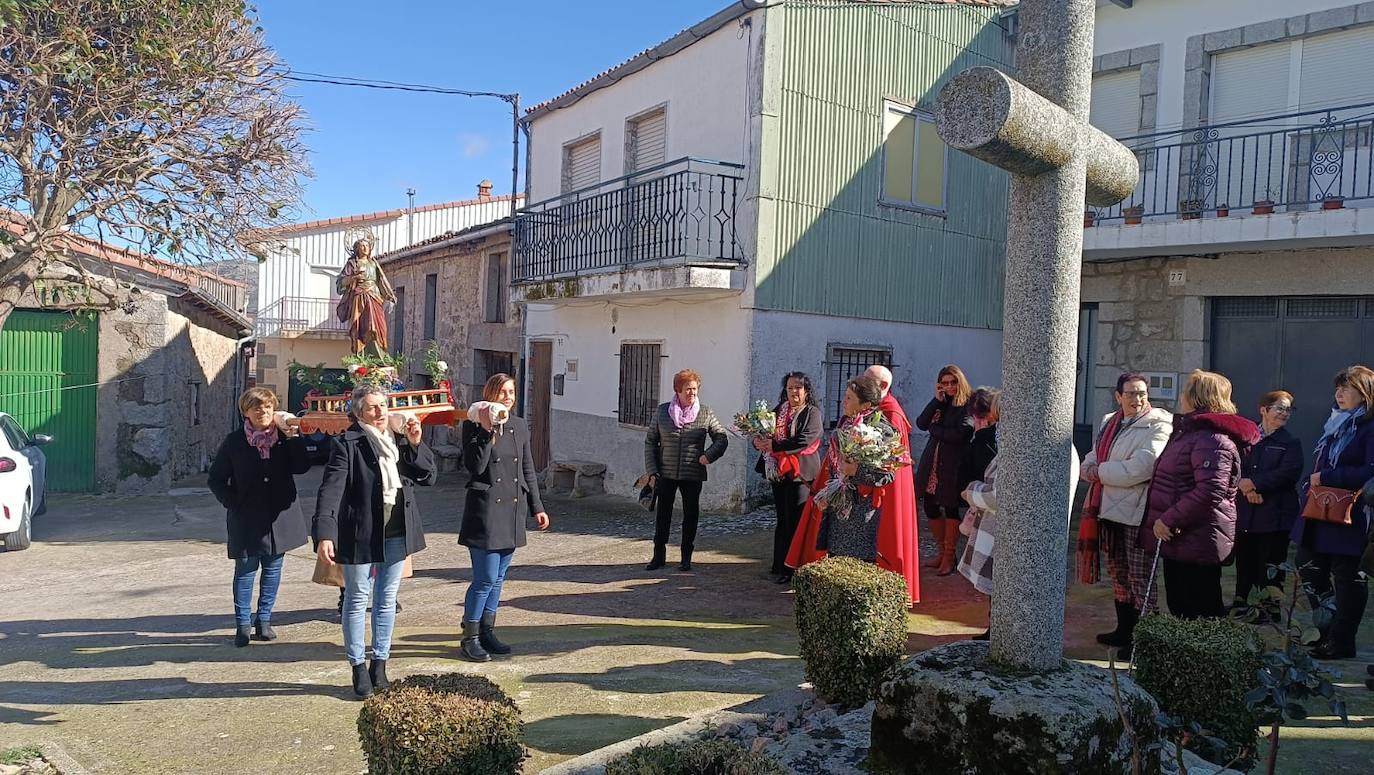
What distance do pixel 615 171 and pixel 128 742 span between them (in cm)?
1140

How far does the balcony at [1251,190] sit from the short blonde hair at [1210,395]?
16.1 feet

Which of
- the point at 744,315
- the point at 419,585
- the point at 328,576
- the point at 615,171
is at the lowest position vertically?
the point at 419,585

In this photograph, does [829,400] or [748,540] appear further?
[829,400]

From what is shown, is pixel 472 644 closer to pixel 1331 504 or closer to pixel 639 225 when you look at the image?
pixel 1331 504

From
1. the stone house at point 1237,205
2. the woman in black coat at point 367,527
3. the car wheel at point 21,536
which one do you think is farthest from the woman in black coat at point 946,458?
the car wheel at point 21,536

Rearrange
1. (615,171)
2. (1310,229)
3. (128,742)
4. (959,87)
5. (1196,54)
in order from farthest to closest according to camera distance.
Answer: (615,171) < (1196,54) < (1310,229) < (128,742) < (959,87)

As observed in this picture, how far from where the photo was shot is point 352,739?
457 cm

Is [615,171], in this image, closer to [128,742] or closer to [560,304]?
[560,304]

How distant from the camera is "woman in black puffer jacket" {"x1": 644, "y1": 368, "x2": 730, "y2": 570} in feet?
27.7

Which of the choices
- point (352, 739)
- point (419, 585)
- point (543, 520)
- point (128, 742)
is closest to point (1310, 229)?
point (543, 520)

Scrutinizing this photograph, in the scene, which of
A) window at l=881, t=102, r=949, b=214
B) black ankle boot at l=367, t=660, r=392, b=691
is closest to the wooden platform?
black ankle boot at l=367, t=660, r=392, b=691

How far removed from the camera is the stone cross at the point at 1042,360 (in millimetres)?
3238

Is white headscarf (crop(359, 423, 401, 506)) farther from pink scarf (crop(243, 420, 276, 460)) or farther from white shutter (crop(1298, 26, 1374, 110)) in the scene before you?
white shutter (crop(1298, 26, 1374, 110))

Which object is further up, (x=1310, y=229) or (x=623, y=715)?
(x=1310, y=229)
